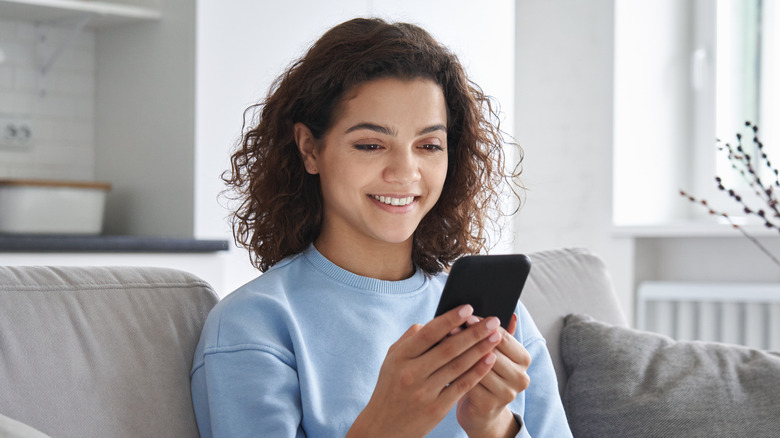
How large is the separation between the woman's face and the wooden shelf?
5.92ft

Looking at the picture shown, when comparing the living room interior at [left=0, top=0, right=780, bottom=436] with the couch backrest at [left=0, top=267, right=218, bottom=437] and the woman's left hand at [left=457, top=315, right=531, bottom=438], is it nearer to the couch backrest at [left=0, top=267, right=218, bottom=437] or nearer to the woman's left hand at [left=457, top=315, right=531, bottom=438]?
the couch backrest at [left=0, top=267, right=218, bottom=437]

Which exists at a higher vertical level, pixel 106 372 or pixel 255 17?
pixel 255 17

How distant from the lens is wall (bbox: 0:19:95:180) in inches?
117

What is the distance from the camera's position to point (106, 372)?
3.77 feet

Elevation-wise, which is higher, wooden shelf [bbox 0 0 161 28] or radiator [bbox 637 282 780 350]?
wooden shelf [bbox 0 0 161 28]

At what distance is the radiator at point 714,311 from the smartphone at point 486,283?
2296 mm

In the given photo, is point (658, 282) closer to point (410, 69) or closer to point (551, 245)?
point (551, 245)

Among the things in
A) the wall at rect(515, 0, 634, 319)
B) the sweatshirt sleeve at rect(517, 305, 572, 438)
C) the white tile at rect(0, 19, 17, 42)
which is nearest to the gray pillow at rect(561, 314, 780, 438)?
the sweatshirt sleeve at rect(517, 305, 572, 438)

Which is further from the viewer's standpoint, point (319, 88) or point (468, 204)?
point (468, 204)

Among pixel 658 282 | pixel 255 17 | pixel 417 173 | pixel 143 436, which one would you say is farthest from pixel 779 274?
pixel 143 436

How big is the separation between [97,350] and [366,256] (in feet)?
1.30

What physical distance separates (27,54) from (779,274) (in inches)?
105

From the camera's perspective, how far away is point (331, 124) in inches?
50.8

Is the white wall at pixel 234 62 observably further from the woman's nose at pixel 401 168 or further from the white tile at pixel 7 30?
the woman's nose at pixel 401 168
